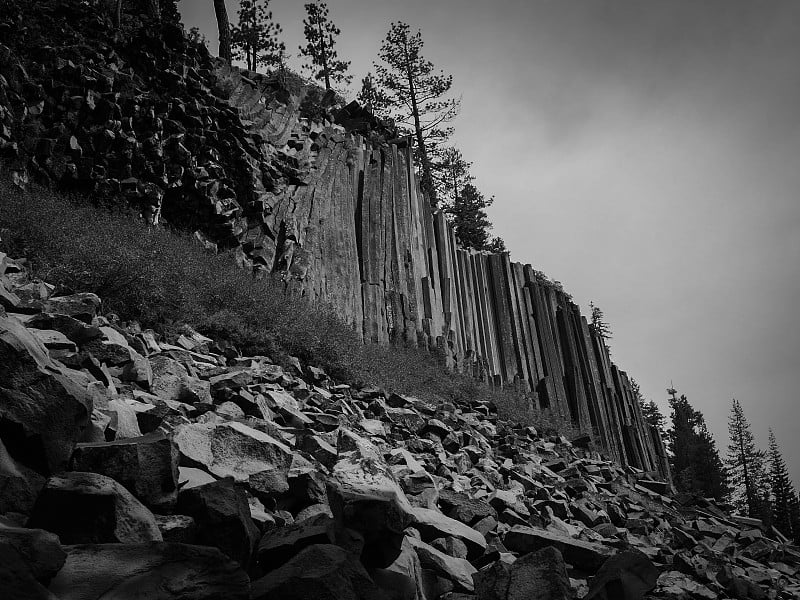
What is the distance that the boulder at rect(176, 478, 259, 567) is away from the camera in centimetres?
260

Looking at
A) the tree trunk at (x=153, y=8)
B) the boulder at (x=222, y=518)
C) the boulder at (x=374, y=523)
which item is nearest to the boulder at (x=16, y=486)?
the boulder at (x=222, y=518)

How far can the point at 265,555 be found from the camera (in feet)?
8.86

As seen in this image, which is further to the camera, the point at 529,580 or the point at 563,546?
the point at 563,546

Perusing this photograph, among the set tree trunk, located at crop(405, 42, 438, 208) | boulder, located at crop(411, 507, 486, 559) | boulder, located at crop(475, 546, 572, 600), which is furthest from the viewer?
tree trunk, located at crop(405, 42, 438, 208)

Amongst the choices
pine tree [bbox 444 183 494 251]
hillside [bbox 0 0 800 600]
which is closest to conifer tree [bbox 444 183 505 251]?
pine tree [bbox 444 183 494 251]

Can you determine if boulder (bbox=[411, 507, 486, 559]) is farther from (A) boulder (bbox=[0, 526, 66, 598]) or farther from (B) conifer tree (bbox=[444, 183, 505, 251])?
(B) conifer tree (bbox=[444, 183, 505, 251])

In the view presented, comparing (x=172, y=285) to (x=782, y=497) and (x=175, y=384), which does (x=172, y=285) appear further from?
(x=782, y=497)

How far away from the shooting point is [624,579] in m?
→ 3.36

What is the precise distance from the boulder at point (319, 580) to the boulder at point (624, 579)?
4.76 ft

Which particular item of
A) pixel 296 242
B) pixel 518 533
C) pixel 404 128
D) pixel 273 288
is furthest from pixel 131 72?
pixel 404 128

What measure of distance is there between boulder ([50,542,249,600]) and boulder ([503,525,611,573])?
293 centimetres

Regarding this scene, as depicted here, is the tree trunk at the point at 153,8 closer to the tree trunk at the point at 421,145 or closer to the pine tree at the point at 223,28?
the pine tree at the point at 223,28

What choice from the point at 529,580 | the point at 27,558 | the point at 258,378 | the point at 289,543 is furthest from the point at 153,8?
the point at 529,580

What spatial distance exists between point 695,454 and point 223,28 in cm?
3772
